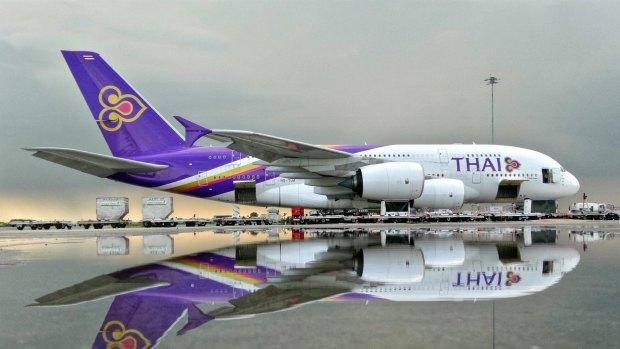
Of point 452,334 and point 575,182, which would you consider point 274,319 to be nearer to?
point 452,334

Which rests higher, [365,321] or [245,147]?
[245,147]

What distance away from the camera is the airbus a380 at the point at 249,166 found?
25.5 m

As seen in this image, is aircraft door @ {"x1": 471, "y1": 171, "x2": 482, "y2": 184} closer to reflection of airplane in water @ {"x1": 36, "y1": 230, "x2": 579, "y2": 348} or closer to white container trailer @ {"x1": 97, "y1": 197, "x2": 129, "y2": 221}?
reflection of airplane in water @ {"x1": 36, "y1": 230, "x2": 579, "y2": 348}

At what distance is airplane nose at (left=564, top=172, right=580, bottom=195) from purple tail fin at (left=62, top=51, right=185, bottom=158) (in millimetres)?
22537

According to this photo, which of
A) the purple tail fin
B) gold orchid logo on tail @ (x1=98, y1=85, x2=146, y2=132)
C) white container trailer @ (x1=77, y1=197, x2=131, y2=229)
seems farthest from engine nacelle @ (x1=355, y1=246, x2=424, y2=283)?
white container trailer @ (x1=77, y1=197, x2=131, y2=229)

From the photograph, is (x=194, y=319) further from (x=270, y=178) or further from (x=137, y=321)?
(x=270, y=178)

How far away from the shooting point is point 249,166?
87.5ft

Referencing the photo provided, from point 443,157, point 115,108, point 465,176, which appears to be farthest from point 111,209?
point 465,176

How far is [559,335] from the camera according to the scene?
13.6 feet

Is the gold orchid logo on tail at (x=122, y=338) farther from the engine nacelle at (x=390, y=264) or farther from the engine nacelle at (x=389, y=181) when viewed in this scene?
the engine nacelle at (x=389, y=181)

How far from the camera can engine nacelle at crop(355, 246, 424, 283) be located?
731cm

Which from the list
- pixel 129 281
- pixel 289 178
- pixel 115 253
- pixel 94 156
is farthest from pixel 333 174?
pixel 129 281

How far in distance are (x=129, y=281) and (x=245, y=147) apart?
15.5 meters

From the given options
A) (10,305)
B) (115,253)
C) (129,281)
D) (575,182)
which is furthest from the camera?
(575,182)
